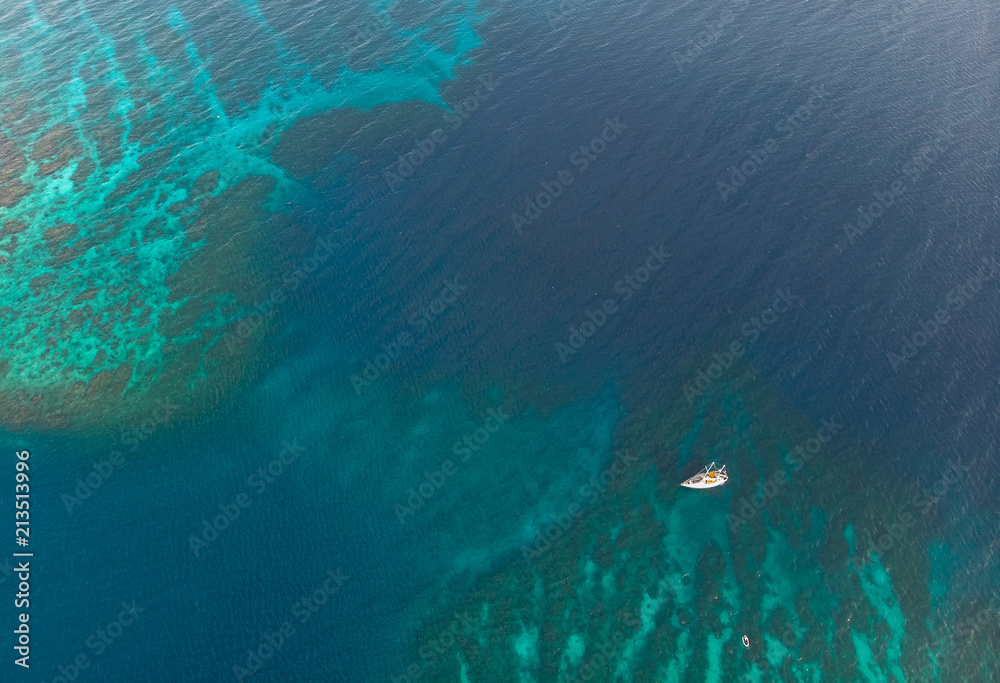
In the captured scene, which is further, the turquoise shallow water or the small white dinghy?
the small white dinghy

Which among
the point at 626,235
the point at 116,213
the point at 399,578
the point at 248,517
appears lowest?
the point at 399,578

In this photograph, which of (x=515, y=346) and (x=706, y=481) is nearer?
(x=706, y=481)

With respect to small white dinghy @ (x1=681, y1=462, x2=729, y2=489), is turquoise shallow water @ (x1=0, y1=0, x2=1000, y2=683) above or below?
above

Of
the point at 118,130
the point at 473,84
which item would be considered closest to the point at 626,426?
the point at 473,84

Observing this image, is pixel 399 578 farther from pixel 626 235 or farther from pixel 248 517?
pixel 626 235

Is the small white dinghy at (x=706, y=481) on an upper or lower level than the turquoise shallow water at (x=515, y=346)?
lower

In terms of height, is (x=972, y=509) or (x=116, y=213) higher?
(x=116, y=213)

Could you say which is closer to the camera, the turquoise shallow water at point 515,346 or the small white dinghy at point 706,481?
the turquoise shallow water at point 515,346

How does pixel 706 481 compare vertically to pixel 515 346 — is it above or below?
below
